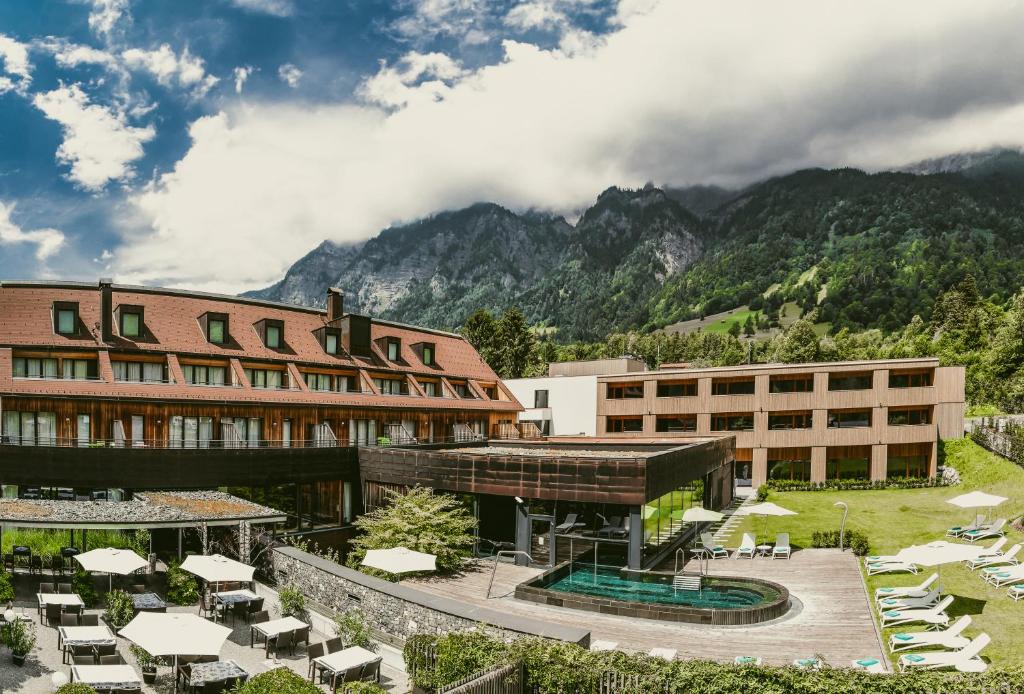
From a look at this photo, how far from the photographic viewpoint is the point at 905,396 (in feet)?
153

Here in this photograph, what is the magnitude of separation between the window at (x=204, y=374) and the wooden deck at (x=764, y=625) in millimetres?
16885

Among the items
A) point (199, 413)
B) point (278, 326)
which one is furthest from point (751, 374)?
point (199, 413)

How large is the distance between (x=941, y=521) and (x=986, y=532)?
18.6 ft

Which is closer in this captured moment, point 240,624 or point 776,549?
point 240,624

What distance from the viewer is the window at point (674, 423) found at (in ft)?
170

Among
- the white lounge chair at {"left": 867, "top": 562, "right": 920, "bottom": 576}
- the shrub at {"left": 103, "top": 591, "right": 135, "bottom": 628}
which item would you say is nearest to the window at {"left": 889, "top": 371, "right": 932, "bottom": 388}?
the white lounge chair at {"left": 867, "top": 562, "right": 920, "bottom": 576}

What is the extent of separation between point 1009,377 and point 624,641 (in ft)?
271

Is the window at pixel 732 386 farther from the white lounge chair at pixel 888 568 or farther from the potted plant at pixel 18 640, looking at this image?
the potted plant at pixel 18 640

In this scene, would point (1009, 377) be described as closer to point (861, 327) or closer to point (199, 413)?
point (199, 413)

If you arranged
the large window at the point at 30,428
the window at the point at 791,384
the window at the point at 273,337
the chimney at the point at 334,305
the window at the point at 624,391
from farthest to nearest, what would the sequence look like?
the window at the point at 624,391, the window at the point at 791,384, the chimney at the point at 334,305, the window at the point at 273,337, the large window at the point at 30,428

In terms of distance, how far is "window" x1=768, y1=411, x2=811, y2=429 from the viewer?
160 feet

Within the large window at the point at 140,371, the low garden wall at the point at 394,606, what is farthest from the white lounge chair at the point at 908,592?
the large window at the point at 140,371

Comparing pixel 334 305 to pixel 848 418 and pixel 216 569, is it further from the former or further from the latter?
pixel 848 418

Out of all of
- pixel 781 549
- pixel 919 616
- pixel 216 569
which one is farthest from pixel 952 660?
pixel 216 569
